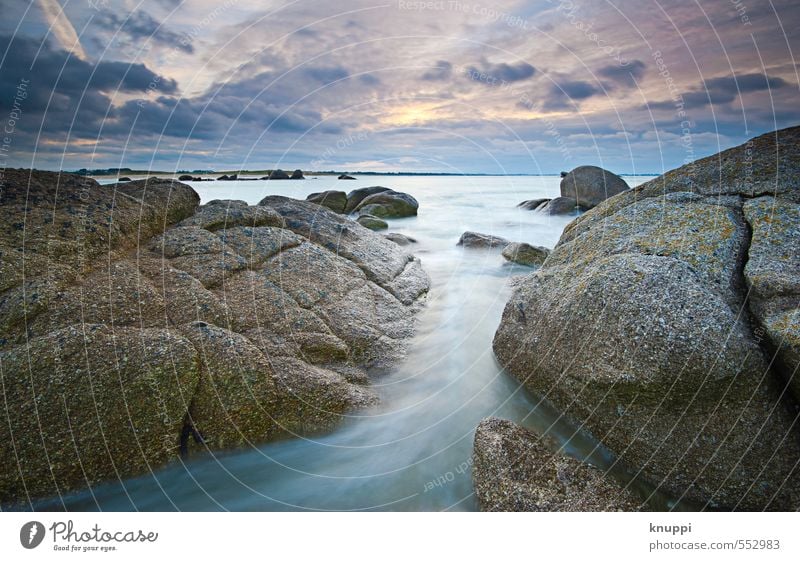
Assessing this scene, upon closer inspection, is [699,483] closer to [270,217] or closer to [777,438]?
[777,438]

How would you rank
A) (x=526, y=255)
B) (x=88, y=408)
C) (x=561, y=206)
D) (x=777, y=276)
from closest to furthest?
(x=88, y=408)
(x=777, y=276)
(x=526, y=255)
(x=561, y=206)

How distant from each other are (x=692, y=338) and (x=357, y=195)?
19.8 meters

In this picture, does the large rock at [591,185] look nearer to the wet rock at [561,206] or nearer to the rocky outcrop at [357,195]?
the wet rock at [561,206]

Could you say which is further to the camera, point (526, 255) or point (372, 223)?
point (372, 223)

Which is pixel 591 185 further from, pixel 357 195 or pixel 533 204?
pixel 357 195

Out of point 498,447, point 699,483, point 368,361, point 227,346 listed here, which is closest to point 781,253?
point 699,483

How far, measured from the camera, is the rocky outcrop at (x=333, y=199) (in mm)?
19970

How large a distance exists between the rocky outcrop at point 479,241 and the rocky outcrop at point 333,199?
9.60 metres

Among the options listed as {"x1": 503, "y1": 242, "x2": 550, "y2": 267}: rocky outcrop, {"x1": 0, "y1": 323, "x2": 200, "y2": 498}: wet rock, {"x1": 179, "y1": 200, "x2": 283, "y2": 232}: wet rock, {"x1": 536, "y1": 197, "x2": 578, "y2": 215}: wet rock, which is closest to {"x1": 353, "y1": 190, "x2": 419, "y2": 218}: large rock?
{"x1": 536, "y1": 197, "x2": 578, "y2": 215}: wet rock

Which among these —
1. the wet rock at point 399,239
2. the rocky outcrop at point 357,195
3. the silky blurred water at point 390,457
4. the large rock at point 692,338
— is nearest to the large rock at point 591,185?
the rocky outcrop at point 357,195

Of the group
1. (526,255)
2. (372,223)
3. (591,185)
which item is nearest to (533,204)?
(591,185)

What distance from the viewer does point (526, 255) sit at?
10.1 metres

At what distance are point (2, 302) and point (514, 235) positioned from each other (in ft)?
49.0

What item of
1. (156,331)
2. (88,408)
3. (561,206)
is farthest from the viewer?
(561,206)
